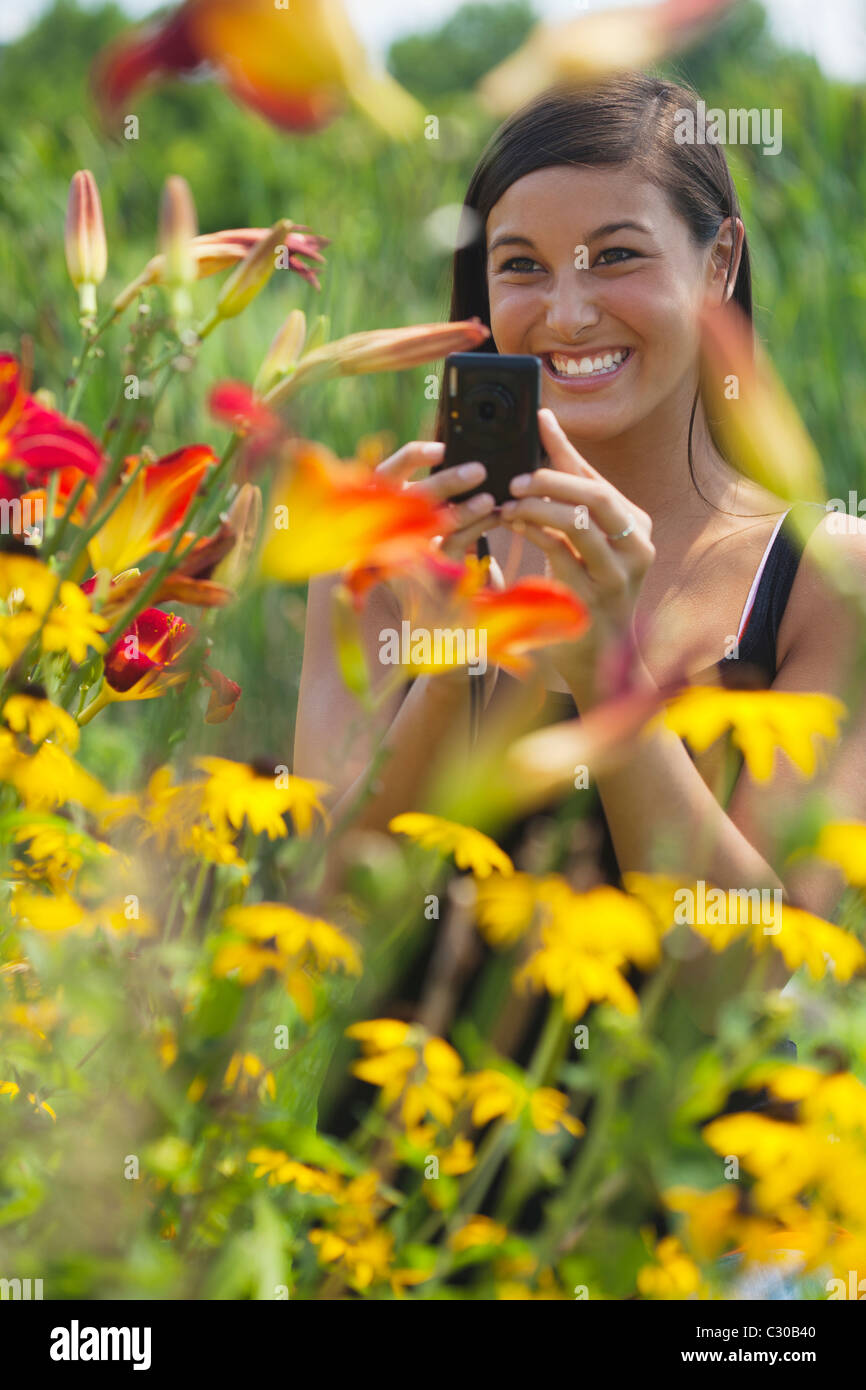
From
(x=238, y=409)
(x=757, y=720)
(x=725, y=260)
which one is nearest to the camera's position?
(x=238, y=409)

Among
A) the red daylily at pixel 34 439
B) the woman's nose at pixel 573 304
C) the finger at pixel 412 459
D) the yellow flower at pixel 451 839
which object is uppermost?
the woman's nose at pixel 573 304

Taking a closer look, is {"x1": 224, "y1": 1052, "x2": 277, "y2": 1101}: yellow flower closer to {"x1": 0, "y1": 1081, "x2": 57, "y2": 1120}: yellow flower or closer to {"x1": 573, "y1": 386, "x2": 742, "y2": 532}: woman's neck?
{"x1": 0, "y1": 1081, "x2": 57, "y2": 1120}: yellow flower

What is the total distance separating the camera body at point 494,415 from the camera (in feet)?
1.95

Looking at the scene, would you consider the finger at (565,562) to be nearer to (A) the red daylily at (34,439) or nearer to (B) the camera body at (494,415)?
(B) the camera body at (494,415)

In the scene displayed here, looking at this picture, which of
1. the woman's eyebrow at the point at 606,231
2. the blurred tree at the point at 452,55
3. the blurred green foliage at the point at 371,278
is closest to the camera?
the woman's eyebrow at the point at 606,231

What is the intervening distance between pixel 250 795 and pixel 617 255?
1.96 feet

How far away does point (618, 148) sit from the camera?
3.06ft

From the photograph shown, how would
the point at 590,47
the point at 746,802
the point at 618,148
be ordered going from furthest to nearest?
the point at 618,148 → the point at 746,802 → the point at 590,47

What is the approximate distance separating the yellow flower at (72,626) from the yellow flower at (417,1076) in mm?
163

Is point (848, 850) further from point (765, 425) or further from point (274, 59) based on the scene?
point (274, 59)

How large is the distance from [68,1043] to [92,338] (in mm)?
265

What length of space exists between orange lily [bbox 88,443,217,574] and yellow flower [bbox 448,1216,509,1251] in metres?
0.25

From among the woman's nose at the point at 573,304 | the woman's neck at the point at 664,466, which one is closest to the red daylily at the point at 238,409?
the woman's nose at the point at 573,304
